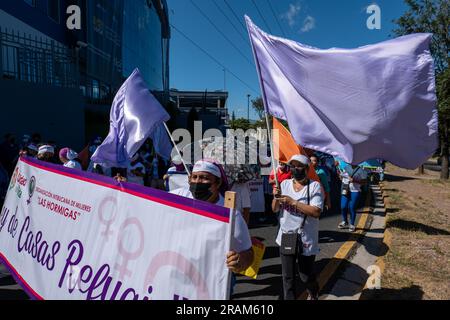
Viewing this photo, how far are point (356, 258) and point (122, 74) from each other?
25.8 meters

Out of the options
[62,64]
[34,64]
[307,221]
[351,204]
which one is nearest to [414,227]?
[351,204]

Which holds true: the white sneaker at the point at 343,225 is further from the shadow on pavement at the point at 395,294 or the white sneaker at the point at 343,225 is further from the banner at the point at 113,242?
the banner at the point at 113,242

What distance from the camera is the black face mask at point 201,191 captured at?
9.33 feet

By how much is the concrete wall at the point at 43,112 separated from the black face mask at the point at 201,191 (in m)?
9.42

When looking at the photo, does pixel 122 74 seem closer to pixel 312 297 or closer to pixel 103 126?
pixel 103 126

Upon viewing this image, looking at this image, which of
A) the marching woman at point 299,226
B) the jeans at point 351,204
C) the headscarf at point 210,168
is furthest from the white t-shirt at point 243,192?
the jeans at point 351,204

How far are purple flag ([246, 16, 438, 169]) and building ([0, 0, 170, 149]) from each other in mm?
9786

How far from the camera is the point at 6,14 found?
1314 centimetres

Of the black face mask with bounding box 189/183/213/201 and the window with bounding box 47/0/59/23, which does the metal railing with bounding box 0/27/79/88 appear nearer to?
the window with bounding box 47/0/59/23

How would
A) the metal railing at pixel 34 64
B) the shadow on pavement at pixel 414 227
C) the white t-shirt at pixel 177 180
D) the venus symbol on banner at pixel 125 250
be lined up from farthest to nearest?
the metal railing at pixel 34 64
the shadow on pavement at pixel 414 227
the white t-shirt at pixel 177 180
the venus symbol on banner at pixel 125 250

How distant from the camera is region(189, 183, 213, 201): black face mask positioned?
9.33 ft

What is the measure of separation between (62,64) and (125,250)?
12.0m

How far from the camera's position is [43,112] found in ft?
37.0

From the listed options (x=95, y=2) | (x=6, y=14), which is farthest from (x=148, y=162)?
(x=95, y=2)
